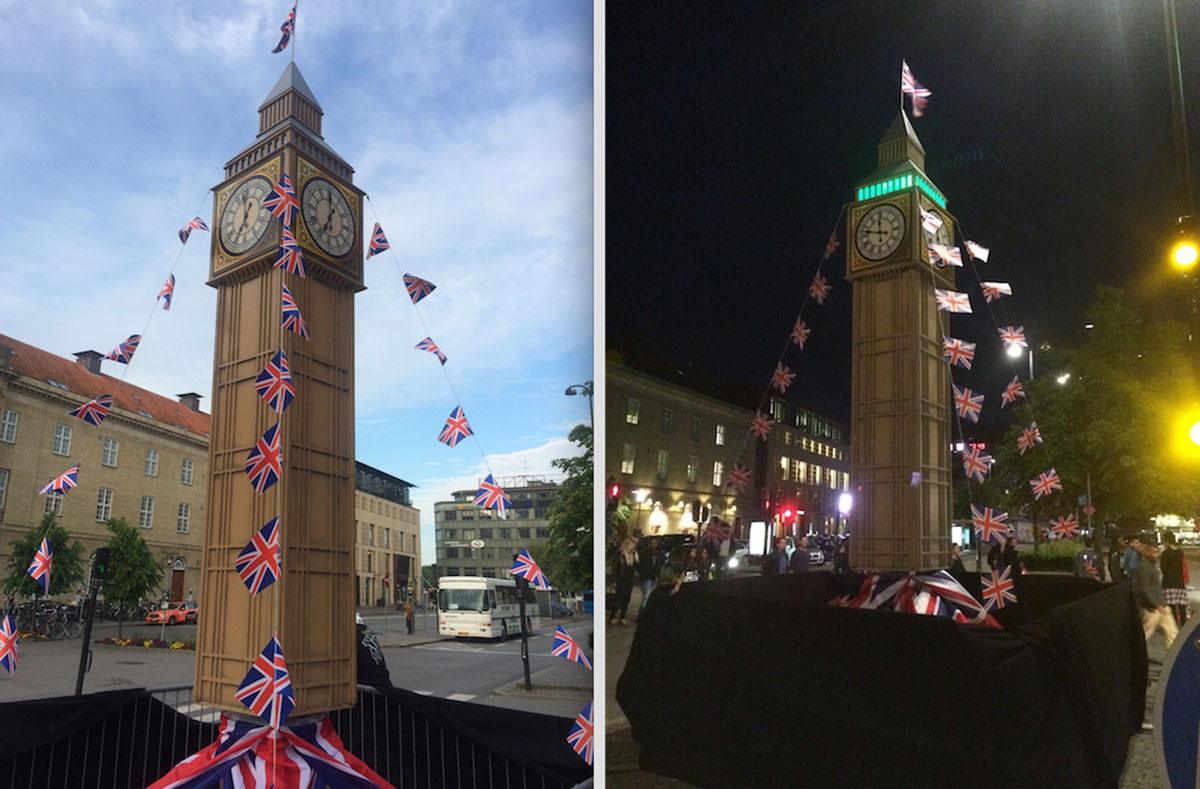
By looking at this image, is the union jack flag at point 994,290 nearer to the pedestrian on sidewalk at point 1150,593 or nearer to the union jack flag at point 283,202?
the pedestrian on sidewalk at point 1150,593

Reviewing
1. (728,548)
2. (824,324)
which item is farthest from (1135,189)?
(728,548)

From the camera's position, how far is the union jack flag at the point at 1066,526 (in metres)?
2.78

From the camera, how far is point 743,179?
323cm

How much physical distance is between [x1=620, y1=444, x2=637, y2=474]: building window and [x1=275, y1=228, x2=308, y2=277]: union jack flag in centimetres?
114

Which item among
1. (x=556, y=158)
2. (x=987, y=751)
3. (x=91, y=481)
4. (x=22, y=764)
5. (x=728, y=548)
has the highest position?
(x=556, y=158)

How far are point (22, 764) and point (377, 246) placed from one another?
164 cm

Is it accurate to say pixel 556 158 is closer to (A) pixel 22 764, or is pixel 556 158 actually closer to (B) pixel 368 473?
(B) pixel 368 473

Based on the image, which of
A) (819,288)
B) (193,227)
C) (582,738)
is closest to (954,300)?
(819,288)

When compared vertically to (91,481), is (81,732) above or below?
below

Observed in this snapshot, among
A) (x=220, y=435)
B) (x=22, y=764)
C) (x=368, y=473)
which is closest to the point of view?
(x=22, y=764)

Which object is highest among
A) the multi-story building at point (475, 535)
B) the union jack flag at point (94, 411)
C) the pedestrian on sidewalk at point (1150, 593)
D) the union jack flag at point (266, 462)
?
the union jack flag at point (94, 411)

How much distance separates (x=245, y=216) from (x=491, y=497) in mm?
1035

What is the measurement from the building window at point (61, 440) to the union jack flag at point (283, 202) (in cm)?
79

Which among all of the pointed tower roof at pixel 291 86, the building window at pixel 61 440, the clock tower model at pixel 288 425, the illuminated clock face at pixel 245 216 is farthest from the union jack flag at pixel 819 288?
the building window at pixel 61 440
